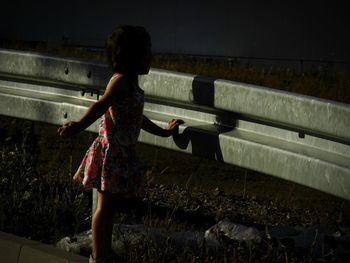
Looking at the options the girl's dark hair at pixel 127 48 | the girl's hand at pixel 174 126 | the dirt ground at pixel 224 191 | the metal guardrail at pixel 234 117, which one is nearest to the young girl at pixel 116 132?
the girl's dark hair at pixel 127 48

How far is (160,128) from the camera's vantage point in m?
6.17

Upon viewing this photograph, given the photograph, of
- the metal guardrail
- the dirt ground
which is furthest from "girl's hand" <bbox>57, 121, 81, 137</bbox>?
the dirt ground

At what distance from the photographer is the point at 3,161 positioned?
792cm

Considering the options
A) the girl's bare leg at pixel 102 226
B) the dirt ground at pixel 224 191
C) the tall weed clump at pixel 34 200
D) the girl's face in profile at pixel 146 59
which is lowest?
the dirt ground at pixel 224 191

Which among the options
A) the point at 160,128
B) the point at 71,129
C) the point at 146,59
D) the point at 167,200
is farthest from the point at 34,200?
the point at 146,59

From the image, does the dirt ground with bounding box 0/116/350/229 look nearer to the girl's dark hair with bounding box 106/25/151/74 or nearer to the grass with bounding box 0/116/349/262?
the grass with bounding box 0/116/349/262

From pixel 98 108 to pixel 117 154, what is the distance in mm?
279

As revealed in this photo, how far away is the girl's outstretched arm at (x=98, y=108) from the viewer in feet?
18.5

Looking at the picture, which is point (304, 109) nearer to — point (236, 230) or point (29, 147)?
point (236, 230)

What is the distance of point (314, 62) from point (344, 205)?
25.4 ft

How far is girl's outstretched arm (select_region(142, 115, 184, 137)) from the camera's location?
20.1 ft

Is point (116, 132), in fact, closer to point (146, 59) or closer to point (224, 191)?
point (146, 59)

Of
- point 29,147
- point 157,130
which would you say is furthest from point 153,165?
point 157,130

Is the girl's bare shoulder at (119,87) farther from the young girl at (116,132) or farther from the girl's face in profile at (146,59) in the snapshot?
the girl's face in profile at (146,59)
